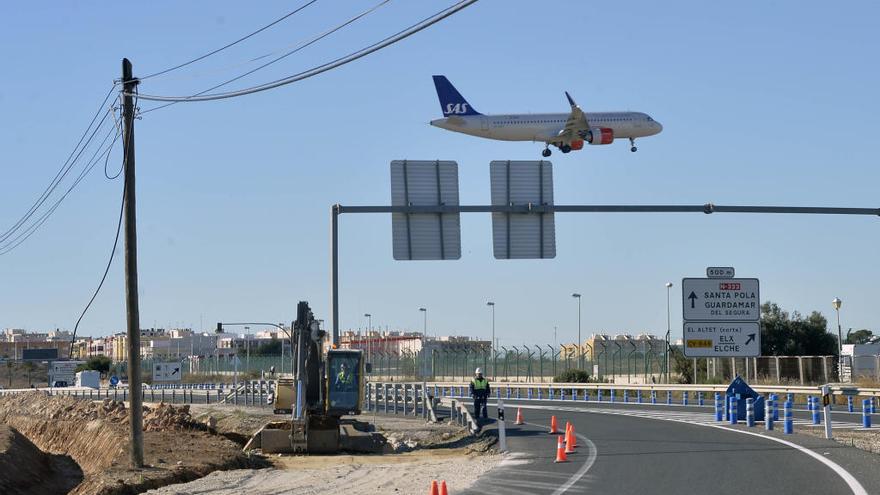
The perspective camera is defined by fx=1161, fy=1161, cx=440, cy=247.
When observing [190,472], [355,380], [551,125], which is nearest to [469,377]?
[551,125]

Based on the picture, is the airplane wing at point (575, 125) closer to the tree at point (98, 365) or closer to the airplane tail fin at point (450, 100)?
the airplane tail fin at point (450, 100)

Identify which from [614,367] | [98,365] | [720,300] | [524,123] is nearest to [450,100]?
[524,123]

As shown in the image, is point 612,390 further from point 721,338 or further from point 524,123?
point 721,338

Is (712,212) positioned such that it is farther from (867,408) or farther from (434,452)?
(434,452)

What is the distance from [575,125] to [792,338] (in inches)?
1100

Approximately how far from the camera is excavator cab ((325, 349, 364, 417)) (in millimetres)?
29266

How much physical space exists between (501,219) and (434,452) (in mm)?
5671

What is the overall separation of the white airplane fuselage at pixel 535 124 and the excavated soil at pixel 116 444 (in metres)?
28.3

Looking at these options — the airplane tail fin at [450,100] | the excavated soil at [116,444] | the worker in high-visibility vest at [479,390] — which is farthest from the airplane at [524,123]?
the worker in high-visibility vest at [479,390]

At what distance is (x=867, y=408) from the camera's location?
28938mm

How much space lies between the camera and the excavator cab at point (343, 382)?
96.0 feet

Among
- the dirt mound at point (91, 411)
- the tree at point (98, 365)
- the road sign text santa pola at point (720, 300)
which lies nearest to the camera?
the road sign text santa pola at point (720, 300)

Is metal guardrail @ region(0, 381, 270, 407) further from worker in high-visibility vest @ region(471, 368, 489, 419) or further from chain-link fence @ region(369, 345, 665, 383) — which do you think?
worker in high-visibility vest @ region(471, 368, 489, 419)

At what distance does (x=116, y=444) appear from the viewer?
30.9 metres
